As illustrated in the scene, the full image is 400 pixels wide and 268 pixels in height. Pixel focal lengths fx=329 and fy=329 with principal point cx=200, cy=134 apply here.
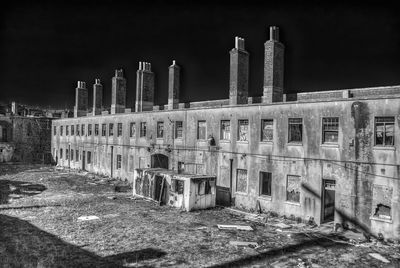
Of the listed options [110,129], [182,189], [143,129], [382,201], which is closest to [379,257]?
[382,201]

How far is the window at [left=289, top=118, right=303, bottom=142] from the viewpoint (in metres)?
19.5

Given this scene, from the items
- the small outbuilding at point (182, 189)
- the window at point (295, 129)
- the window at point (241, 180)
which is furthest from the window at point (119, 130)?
the window at point (295, 129)

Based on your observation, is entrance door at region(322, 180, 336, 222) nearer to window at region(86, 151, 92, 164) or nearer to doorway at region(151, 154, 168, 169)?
doorway at region(151, 154, 168, 169)

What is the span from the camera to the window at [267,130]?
68.9 feet

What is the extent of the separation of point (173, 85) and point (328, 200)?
58.0 ft

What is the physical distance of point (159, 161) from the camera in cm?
3027

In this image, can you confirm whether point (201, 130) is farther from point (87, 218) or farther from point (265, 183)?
point (87, 218)

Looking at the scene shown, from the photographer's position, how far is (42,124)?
2126 inches

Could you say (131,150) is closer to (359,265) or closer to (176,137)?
(176,137)

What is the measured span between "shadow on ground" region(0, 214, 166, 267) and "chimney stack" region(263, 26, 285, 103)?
13358 millimetres

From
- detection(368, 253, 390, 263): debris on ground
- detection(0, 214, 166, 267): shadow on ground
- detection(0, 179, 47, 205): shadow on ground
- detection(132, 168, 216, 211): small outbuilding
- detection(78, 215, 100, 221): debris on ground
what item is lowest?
detection(368, 253, 390, 263): debris on ground

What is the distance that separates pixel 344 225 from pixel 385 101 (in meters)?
6.65

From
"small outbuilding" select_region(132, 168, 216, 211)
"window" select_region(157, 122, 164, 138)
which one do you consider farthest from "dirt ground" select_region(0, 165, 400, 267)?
"window" select_region(157, 122, 164, 138)

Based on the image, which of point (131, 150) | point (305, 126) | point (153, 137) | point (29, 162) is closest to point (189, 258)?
point (305, 126)
